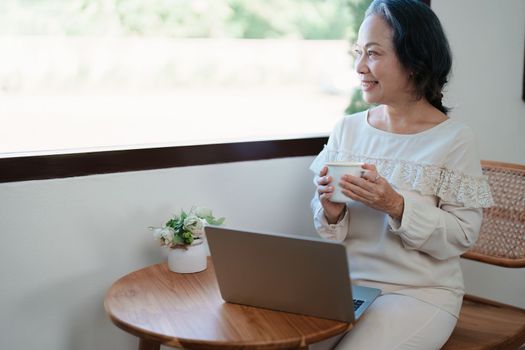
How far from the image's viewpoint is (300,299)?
4.45 feet

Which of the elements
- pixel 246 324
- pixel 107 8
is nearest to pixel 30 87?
pixel 107 8

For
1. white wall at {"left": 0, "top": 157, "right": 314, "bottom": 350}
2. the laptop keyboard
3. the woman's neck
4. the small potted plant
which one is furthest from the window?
the laptop keyboard

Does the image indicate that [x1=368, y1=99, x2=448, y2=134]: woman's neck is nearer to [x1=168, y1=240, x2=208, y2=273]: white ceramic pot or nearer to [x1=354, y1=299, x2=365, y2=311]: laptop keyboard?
[x1=354, y1=299, x2=365, y2=311]: laptop keyboard

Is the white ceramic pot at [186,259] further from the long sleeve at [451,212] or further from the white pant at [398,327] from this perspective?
the long sleeve at [451,212]

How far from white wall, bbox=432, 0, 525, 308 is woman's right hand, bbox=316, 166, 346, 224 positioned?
0.89m

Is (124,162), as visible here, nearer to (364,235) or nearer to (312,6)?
(364,235)

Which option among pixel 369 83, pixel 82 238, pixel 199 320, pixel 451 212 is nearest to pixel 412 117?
pixel 369 83

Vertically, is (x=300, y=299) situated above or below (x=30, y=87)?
below

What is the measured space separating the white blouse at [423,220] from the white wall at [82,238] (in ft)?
1.19

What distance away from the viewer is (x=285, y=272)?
1.32 m

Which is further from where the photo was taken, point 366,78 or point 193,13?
point 193,13

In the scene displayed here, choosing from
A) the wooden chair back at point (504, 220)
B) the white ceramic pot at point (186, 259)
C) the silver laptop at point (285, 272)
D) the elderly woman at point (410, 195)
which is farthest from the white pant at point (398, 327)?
the wooden chair back at point (504, 220)

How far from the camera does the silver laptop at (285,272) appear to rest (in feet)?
4.15

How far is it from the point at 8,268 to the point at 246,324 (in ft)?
2.26
